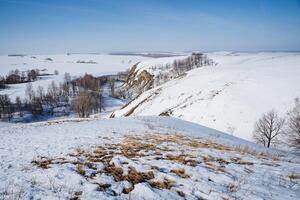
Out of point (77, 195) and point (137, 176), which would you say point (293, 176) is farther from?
point (77, 195)

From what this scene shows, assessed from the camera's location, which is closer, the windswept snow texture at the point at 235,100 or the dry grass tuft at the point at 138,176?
the dry grass tuft at the point at 138,176

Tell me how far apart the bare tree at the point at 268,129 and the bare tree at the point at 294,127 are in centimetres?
108

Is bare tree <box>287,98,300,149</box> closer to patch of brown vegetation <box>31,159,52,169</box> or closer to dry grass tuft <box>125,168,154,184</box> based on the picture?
dry grass tuft <box>125,168,154,184</box>

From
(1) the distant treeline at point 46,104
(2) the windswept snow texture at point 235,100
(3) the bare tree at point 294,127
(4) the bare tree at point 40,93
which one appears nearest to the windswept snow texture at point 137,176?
(3) the bare tree at point 294,127

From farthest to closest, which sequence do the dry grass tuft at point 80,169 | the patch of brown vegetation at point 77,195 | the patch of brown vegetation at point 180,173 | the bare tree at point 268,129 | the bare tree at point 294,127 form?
the bare tree at point 268,129 < the bare tree at point 294,127 < the dry grass tuft at point 80,169 < the patch of brown vegetation at point 180,173 < the patch of brown vegetation at point 77,195

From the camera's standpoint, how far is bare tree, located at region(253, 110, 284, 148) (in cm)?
2895

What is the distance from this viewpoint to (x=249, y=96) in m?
40.5

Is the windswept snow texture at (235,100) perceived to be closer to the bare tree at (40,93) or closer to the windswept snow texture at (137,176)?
the windswept snow texture at (137,176)

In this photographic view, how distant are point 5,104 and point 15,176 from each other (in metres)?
97.0

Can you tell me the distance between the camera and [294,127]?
93.8 feet

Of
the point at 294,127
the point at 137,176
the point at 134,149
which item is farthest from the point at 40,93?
the point at 137,176

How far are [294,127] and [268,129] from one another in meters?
3.15

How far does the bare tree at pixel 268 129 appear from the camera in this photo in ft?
95.0

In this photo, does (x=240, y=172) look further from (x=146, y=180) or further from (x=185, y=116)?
(x=185, y=116)
